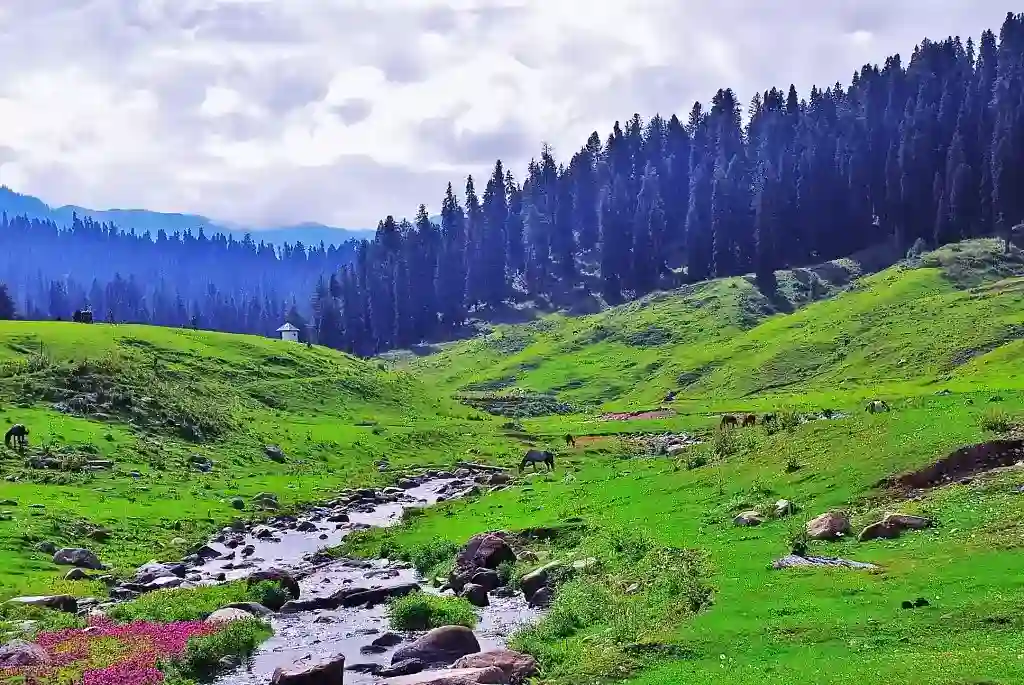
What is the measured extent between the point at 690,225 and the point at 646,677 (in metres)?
154

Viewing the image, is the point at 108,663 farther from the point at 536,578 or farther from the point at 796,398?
the point at 796,398

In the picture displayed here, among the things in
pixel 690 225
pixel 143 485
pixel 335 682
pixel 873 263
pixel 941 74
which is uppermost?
pixel 941 74

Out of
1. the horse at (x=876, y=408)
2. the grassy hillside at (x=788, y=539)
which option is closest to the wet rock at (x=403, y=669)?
the grassy hillside at (x=788, y=539)

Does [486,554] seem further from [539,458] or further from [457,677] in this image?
[539,458]

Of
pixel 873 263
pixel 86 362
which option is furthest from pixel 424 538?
pixel 873 263

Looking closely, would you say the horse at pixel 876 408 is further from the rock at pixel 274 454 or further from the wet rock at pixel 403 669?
the rock at pixel 274 454

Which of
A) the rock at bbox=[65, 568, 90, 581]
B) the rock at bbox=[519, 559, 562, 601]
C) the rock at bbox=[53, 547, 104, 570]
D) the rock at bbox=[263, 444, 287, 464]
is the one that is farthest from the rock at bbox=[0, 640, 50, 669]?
the rock at bbox=[263, 444, 287, 464]

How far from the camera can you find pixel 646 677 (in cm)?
1802

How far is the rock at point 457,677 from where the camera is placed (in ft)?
62.1

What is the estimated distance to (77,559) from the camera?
3453 centimetres

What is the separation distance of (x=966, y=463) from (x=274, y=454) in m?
45.6

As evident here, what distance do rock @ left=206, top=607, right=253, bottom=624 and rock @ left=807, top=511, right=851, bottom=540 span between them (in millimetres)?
16836

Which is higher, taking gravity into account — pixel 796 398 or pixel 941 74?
pixel 941 74

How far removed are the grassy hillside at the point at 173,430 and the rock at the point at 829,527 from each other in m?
25.0
